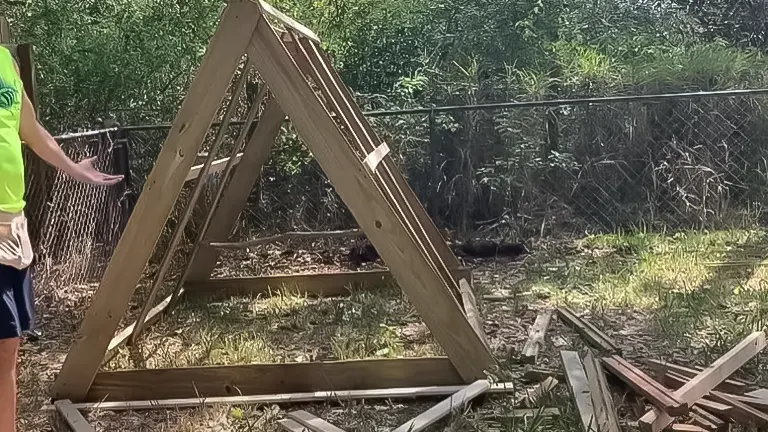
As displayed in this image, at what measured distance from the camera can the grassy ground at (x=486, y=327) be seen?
3.07m

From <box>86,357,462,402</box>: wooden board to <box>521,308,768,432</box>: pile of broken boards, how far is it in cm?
58

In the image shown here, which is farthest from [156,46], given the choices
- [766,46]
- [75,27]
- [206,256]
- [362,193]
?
[766,46]

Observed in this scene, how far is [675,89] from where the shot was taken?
745 cm

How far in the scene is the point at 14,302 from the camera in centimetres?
223

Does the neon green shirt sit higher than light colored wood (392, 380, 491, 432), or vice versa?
the neon green shirt

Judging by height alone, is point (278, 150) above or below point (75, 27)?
below

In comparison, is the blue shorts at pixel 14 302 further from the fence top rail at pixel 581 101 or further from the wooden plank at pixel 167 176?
the fence top rail at pixel 581 101

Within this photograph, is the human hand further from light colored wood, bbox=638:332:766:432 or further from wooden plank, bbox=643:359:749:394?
wooden plank, bbox=643:359:749:394

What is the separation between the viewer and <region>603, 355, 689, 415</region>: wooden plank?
272 cm

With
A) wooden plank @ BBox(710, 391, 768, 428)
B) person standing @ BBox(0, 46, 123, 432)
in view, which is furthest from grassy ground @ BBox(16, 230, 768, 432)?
person standing @ BBox(0, 46, 123, 432)

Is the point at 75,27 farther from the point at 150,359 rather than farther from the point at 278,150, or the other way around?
the point at 150,359

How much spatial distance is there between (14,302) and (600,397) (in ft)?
6.78

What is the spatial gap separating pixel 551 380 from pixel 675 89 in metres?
5.13

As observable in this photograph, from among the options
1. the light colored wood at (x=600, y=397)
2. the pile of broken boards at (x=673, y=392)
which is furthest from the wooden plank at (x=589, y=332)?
the light colored wood at (x=600, y=397)
